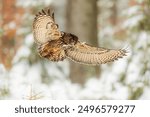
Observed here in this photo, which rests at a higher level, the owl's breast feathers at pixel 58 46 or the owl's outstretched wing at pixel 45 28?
the owl's outstretched wing at pixel 45 28

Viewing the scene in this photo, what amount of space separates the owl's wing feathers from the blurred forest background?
43 centimetres

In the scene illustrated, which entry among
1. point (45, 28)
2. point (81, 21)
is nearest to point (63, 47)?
point (45, 28)

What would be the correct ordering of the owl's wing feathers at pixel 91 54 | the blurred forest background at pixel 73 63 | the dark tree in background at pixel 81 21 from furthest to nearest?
the dark tree in background at pixel 81 21 < the blurred forest background at pixel 73 63 < the owl's wing feathers at pixel 91 54

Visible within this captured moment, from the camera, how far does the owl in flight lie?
3.66m

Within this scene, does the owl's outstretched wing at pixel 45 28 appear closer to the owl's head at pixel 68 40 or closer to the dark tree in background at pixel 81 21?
the owl's head at pixel 68 40

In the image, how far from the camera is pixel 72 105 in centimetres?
370

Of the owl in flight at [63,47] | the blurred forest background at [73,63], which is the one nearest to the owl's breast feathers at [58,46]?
the owl in flight at [63,47]

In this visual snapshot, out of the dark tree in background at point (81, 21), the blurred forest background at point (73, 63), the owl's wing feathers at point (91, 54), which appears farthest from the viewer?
the dark tree in background at point (81, 21)

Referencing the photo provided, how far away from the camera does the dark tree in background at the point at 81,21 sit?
4477 mm

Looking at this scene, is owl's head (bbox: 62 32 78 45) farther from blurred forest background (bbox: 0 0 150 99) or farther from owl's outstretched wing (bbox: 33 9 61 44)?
blurred forest background (bbox: 0 0 150 99)

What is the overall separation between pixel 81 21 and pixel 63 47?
97 cm

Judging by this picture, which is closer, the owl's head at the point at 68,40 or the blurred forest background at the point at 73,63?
the owl's head at the point at 68,40

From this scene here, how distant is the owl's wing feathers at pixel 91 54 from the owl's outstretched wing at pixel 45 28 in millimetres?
142

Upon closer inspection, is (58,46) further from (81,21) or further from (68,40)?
(81,21)
